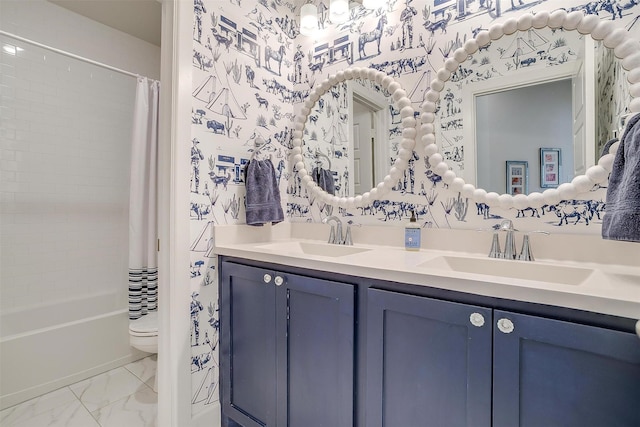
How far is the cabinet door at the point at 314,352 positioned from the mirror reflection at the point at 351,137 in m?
0.71

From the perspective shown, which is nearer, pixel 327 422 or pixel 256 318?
pixel 327 422

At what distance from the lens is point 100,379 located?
6.83 feet

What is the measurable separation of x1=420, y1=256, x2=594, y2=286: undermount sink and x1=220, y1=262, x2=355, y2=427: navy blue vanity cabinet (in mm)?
394

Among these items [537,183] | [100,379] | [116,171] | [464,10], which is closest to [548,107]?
[537,183]

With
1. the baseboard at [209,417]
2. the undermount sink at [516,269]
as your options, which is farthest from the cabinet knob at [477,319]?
the baseboard at [209,417]

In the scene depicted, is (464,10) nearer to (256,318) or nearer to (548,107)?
(548,107)

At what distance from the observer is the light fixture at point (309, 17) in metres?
1.78

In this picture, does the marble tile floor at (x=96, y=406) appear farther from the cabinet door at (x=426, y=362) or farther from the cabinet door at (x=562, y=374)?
the cabinet door at (x=562, y=374)

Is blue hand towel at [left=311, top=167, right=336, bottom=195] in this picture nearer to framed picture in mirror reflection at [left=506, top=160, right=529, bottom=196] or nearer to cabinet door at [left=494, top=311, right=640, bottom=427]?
framed picture in mirror reflection at [left=506, top=160, right=529, bottom=196]

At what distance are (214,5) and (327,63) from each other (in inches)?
25.8

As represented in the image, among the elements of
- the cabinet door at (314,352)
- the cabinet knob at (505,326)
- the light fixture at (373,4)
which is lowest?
the cabinet door at (314,352)

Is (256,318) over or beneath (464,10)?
beneath

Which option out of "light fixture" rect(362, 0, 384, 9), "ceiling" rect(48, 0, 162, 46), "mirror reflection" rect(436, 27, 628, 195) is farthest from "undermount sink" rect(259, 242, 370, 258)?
"ceiling" rect(48, 0, 162, 46)

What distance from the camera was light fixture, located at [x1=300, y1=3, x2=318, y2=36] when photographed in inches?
70.2
